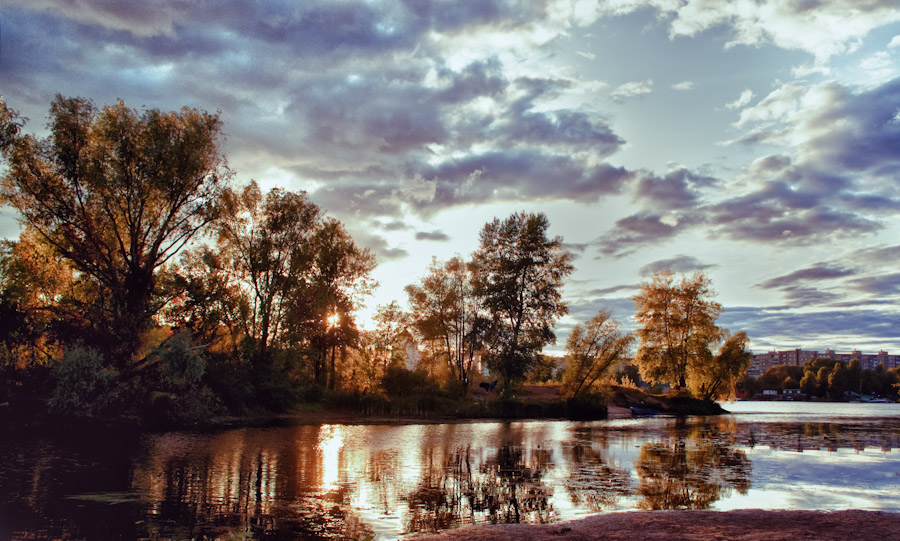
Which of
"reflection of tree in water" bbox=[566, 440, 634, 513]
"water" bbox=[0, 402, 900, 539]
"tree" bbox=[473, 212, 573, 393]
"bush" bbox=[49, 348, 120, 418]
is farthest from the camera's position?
"tree" bbox=[473, 212, 573, 393]

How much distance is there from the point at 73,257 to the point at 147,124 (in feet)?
28.7

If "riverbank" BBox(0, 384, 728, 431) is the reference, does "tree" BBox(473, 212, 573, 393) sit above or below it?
above

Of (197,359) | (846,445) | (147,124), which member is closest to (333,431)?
(197,359)

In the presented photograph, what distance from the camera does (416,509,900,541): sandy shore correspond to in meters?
9.13

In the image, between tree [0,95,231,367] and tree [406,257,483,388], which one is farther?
tree [406,257,483,388]

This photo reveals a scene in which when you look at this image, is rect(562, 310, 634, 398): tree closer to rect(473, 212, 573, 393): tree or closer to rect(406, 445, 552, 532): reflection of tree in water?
rect(473, 212, 573, 393): tree

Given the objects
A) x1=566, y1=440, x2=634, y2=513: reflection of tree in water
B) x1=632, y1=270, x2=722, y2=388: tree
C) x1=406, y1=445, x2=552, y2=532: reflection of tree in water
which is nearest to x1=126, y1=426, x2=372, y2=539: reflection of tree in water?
x1=406, y1=445, x2=552, y2=532: reflection of tree in water

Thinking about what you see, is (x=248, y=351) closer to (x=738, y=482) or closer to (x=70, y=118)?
(x=70, y=118)

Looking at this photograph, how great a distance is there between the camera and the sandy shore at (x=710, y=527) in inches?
360

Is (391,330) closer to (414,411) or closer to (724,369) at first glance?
(414,411)

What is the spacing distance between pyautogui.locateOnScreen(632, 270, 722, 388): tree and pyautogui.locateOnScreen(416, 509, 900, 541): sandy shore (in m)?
63.2

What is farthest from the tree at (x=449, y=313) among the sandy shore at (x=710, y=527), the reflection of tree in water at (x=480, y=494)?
the sandy shore at (x=710, y=527)

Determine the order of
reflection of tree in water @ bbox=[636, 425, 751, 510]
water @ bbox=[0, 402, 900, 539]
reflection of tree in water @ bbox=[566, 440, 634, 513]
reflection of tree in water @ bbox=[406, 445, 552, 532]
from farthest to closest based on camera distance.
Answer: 1. reflection of tree in water @ bbox=[636, 425, 751, 510]
2. reflection of tree in water @ bbox=[566, 440, 634, 513]
3. reflection of tree in water @ bbox=[406, 445, 552, 532]
4. water @ bbox=[0, 402, 900, 539]

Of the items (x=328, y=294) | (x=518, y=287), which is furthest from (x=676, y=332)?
(x=328, y=294)
